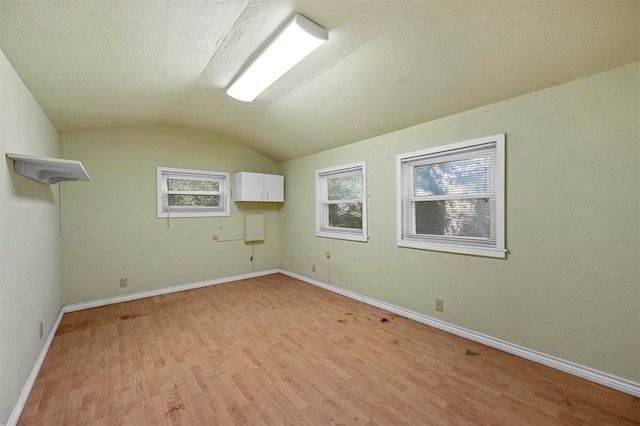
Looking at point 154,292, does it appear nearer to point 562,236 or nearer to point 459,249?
point 459,249

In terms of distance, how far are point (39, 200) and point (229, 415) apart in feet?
8.41

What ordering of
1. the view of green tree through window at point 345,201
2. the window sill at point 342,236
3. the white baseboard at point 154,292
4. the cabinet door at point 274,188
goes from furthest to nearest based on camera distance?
the cabinet door at point 274,188 → the view of green tree through window at point 345,201 → the window sill at point 342,236 → the white baseboard at point 154,292

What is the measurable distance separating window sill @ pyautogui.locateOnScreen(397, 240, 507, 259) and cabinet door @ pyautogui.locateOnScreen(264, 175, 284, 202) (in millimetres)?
2684

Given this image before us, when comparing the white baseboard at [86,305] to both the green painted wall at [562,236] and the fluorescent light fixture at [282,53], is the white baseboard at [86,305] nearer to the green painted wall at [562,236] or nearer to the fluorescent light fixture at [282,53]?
the fluorescent light fixture at [282,53]

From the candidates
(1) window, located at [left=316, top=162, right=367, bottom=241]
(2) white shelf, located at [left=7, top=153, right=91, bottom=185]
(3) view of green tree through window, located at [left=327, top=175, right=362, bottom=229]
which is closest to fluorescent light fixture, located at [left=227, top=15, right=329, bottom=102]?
(2) white shelf, located at [left=7, top=153, right=91, bottom=185]

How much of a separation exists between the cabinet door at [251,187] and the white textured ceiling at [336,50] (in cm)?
180

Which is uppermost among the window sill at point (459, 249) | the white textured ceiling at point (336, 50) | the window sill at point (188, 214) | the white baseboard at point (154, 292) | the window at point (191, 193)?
the white textured ceiling at point (336, 50)

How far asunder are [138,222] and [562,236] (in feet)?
16.5

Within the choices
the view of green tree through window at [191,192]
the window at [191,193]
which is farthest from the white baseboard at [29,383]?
the view of green tree through window at [191,192]

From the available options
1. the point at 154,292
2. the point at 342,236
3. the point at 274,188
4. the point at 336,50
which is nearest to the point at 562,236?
the point at 336,50

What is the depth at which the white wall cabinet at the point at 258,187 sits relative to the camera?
4633 millimetres

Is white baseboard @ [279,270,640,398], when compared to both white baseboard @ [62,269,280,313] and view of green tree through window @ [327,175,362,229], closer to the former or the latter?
view of green tree through window @ [327,175,362,229]

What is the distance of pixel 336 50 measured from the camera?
2.12m

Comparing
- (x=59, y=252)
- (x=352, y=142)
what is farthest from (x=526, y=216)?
(x=59, y=252)
